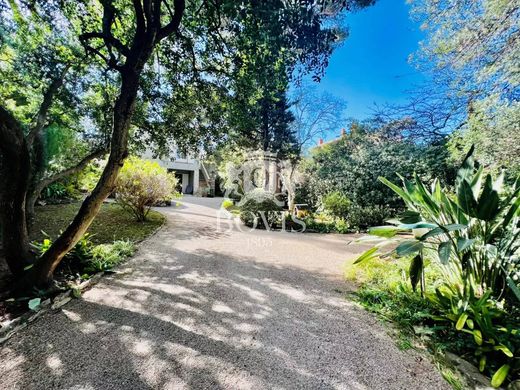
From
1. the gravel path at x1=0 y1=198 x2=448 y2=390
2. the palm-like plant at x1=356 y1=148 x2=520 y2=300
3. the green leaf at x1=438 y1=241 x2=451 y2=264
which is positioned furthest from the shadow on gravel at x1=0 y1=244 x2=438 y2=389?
the green leaf at x1=438 y1=241 x2=451 y2=264

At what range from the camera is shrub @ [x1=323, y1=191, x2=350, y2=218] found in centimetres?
966

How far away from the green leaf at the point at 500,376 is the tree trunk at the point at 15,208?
5.21m

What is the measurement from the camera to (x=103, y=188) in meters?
2.94

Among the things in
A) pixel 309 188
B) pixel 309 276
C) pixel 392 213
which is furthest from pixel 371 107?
pixel 309 276

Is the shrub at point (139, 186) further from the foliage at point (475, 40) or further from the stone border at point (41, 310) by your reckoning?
the foliage at point (475, 40)

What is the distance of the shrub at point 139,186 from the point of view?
738cm

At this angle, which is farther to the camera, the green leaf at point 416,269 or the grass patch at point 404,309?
the green leaf at point 416,269

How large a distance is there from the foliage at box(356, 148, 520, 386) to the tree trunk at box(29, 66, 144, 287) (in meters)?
3.31

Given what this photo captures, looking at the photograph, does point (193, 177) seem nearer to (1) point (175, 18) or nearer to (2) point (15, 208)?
(1) point (175, 18)

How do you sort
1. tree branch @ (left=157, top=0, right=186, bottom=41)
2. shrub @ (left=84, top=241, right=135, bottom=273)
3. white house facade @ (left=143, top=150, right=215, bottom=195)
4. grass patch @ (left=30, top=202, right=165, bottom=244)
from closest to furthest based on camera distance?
tree branch @ (left=157, top=0, right=186, bottom=41) < shrub @ (left=84, top=241, right=135, bottom=273) < grass patch @ (left=30, top=202, right=165, bottom=244) < white house facade @ (left=143, top=150, right=215, bottom=195)

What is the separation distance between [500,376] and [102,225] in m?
8.70

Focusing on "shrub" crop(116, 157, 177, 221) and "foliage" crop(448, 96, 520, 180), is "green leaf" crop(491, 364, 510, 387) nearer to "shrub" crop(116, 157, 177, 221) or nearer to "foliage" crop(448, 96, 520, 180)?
"foliage" crop(448, 96, 520, 180)
